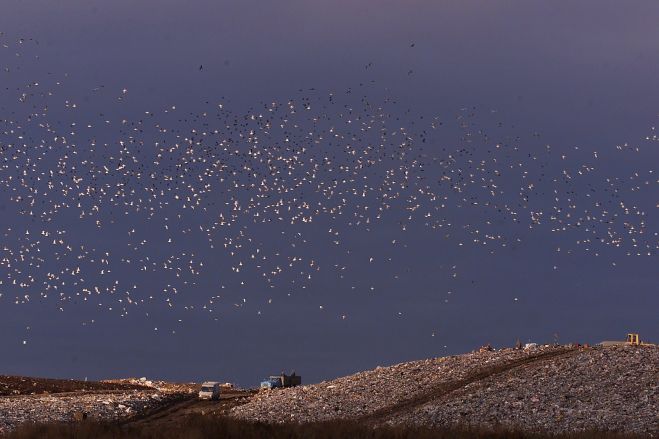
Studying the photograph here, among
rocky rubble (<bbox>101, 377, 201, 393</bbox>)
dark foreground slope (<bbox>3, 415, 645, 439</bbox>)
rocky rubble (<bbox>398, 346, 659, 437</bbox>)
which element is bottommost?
dark foreground slope (<bbox>3, 415, 645, 439</bbox>)

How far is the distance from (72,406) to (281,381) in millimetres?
15534

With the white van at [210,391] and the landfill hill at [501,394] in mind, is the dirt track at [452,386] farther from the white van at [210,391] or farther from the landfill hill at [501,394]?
the white van at [210,391]

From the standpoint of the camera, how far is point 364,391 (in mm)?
50719

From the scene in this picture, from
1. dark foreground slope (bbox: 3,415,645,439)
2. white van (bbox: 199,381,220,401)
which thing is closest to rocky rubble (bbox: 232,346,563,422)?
white van (bbox: 199,381,220,401)

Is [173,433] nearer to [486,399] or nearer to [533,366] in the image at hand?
[486,399]

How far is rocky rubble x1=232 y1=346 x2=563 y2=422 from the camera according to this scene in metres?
46.7

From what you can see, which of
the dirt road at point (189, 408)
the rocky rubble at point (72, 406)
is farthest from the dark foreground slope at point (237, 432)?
the dirt road at point (189, 408)

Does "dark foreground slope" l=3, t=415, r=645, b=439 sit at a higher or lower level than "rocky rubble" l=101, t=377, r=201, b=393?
lower

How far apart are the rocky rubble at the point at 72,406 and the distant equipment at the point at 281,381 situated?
7054 mm

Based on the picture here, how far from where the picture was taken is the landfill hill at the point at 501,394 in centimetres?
3959

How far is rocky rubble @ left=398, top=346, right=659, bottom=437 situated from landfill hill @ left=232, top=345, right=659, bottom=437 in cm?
4

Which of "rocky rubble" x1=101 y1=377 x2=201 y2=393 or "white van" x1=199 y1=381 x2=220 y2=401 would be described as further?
"rocky rubble" x1=101 y1=377 x2=201 y2=393

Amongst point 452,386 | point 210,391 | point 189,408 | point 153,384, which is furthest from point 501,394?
point 153,384

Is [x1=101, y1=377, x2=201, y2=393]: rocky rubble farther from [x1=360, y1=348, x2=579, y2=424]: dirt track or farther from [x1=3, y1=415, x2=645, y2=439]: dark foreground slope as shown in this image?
[x1=3, y1=415, x2=645, y2=439]: dark foreground slope
